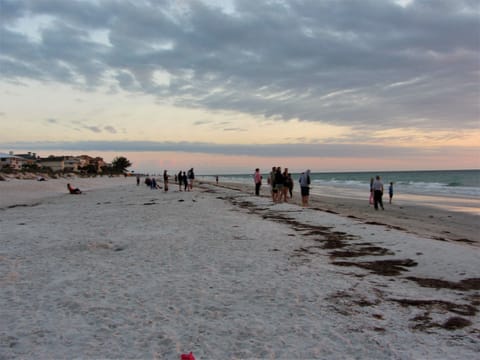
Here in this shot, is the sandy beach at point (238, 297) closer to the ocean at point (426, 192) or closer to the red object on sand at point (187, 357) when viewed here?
the red object on sand at point (187, 357)

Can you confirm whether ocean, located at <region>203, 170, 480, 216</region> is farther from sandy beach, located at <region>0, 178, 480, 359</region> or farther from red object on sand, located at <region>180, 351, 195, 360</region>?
red object on sand, located at <region>180, 351, 195, 360</region>

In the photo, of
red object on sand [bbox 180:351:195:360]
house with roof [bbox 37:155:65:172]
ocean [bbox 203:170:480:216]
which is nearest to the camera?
red object on sand [bbox 180:351:195:360]

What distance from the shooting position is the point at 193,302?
4.80 meters

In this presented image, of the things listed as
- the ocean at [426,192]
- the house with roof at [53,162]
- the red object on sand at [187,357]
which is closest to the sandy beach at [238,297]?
the red object on sand at [187,357]

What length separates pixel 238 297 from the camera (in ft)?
16.4

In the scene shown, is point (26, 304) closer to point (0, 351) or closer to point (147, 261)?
point (0, 351)

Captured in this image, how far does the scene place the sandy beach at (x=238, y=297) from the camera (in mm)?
3635

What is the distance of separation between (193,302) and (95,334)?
1.31m

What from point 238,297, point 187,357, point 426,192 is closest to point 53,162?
point 426,192

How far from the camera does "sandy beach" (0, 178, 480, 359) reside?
11.9 feet

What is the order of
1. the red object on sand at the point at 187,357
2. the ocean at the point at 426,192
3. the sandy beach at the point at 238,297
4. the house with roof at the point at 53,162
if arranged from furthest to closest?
the house with roof at the point at 53,162, the ocean at the point at 426,192, the sandy beach at the point at 238,297, the red object on sand at the point at 187,357

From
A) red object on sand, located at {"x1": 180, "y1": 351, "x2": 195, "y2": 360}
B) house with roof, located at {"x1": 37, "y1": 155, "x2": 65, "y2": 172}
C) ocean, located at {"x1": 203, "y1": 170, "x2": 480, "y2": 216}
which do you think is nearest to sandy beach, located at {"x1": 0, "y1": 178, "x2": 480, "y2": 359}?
red object on sand, located at {"x1": 180, "y1": 351, "x2": 195, "y2": 360}

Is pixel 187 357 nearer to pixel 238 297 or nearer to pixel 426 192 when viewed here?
pixel 238 297

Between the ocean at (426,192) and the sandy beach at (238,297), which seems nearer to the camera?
the sandy beach at (238,297)
